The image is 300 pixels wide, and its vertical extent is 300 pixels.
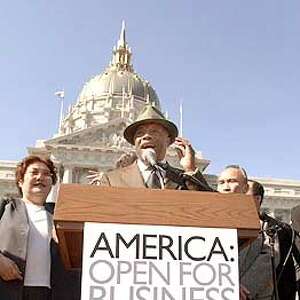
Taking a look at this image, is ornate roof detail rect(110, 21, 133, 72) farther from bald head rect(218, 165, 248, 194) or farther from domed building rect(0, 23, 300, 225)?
bald head rect(218, 165, 248, 194)

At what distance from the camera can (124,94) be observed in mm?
66062

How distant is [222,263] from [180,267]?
0.49ft

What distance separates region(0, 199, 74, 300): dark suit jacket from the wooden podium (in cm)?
98

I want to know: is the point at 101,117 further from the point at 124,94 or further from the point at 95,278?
the point at 95,278

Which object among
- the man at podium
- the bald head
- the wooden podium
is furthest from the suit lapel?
the wooden podium

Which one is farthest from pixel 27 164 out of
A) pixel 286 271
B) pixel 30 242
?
pixel 286 271

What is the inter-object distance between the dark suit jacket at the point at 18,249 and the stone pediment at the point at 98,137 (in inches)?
1694

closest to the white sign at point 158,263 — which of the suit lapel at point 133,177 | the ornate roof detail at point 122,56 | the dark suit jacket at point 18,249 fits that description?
the suit lapel at point 133,177

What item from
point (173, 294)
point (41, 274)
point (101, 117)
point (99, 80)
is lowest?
point (173, 294)

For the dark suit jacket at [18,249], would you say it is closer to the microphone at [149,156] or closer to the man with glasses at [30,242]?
the man with glasses at [30,242]

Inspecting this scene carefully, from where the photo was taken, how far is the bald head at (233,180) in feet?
11.8

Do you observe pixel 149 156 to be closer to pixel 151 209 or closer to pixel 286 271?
pixel 151 209

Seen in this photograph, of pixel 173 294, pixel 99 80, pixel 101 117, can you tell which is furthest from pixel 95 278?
pixel 99 80

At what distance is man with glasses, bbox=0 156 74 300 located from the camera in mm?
2836
